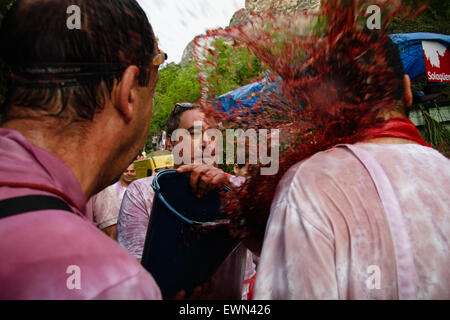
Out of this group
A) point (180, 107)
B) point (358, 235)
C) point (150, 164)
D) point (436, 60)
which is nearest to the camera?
point (358, 235)

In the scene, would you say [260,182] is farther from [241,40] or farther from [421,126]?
[421,126]

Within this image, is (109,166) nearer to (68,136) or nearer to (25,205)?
(68,136)

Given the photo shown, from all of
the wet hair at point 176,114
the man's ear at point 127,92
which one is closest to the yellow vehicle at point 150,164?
the wet hair at point 176,114

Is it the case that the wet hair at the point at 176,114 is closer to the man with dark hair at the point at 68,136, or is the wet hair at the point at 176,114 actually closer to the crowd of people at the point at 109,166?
the man with dark hair at the point at 68,136

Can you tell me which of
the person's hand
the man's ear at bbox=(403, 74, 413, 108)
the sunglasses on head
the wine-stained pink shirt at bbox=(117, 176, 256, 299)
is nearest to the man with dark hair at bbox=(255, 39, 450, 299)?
the man's ear at bbox=(403, 74, 413, 108)

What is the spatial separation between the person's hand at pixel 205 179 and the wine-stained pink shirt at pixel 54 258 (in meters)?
0.73

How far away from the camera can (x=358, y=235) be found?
799 mm

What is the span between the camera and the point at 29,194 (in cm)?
66

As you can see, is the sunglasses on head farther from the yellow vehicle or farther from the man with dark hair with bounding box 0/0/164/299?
the yellow vehicle

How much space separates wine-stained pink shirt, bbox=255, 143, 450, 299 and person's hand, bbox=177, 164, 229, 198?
0.55 metres

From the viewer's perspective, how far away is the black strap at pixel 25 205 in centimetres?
62

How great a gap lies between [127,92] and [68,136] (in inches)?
9.1

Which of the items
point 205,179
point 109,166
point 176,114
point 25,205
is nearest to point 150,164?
point 176,114

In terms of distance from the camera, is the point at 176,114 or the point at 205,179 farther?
the point at 176,114
